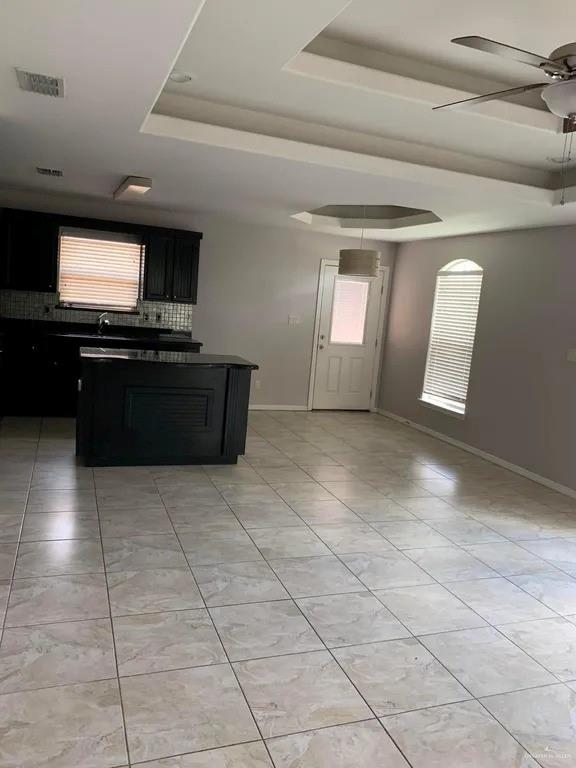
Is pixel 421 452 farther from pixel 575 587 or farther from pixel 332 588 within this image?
pixel 332 588

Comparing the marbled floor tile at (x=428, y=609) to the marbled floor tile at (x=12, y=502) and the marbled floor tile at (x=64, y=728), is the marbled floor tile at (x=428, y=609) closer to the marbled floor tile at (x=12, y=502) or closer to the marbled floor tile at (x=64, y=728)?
the marbled floor tile at (x=64, y=728)

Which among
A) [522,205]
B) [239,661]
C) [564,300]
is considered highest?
[522,205]

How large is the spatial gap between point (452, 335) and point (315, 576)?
442 cm

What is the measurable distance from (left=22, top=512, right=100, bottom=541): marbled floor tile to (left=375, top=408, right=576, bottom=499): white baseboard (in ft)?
13.1

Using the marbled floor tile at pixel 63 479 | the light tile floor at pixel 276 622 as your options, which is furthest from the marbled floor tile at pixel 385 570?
the marbled floor tile at pixel 63 479

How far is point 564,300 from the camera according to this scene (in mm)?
5367

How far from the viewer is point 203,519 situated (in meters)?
3.92

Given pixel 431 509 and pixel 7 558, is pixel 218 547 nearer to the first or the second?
pixel 7 558

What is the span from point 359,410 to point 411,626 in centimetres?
570

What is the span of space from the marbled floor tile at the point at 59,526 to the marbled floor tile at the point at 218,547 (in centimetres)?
57

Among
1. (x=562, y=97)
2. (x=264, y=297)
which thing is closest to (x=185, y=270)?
(x=264, y=297)

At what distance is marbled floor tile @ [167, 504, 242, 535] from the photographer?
3771 mm

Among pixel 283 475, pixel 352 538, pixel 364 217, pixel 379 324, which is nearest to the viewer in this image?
pixel 352 538

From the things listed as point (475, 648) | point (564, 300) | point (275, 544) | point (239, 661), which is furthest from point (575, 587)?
point (564, 300)
